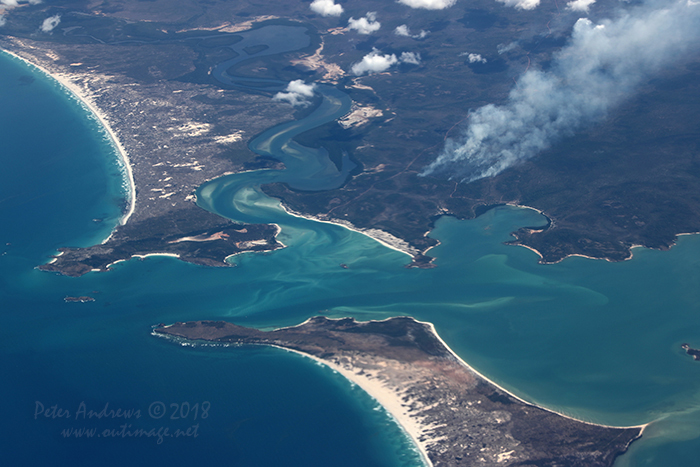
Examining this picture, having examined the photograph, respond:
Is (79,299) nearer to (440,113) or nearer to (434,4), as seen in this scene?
(440,113)

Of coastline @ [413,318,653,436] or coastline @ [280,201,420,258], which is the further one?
coastline @ [280,201,420,258]

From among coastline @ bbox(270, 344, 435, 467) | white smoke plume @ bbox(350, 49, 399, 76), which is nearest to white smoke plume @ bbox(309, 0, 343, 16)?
white smoke plume @ bbox(350, 49, 399, 76)

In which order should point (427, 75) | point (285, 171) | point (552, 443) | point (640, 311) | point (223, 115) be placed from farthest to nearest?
point (427, 75)
point (223, 115)
point (285, 171)
point (640, 311)
point (552, 443)

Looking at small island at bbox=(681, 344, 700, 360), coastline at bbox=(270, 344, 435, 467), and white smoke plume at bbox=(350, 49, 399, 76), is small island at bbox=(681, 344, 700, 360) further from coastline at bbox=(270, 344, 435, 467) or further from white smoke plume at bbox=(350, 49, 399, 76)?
white smoke plume at bbox=(350, 49, 399, 76)

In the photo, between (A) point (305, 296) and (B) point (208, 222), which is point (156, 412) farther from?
(B) point (208, 222)

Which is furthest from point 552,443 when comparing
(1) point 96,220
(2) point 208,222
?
(1) point 96,220

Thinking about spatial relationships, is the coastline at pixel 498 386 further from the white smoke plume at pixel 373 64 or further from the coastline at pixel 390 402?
the white smoke plume at pixel 373 64

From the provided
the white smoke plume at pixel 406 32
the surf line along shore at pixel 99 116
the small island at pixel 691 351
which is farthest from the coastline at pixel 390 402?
the white smoke plume at pixel 406 32
